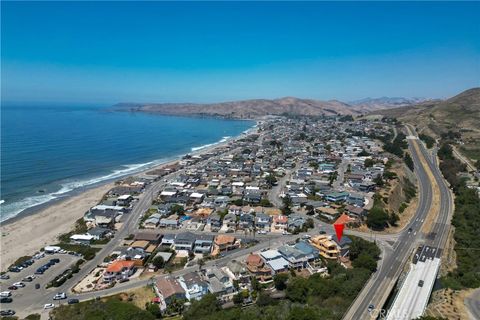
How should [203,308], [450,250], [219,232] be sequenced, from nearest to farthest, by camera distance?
[203,308] < [450,250] < [219,232]

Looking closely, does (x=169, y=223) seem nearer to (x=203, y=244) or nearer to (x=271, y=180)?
(x=203, y=244)

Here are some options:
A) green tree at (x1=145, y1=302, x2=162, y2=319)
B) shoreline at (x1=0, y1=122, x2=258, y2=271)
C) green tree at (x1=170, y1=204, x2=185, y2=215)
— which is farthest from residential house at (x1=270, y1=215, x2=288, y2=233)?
shoreline at (x1=0, y1=122, x2=258, y2=271)

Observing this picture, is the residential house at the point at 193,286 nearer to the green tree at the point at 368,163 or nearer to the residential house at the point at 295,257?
the residential house at the point at 295,257

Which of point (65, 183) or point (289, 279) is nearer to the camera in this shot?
point (289, 279)

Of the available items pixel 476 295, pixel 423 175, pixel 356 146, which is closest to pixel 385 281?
pixel 476 295

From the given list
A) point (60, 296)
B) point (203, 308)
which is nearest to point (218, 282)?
point (203, 308)

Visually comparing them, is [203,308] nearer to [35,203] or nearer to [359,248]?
[359,248]
